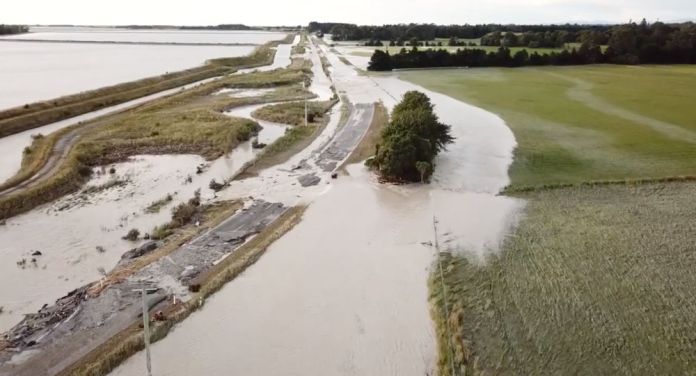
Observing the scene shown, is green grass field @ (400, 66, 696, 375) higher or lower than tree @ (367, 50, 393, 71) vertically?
lower


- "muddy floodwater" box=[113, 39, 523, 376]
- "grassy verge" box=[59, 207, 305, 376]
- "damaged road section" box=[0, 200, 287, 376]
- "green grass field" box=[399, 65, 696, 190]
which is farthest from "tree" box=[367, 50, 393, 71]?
"damaged road section" box=[0, 200, 287, 376]

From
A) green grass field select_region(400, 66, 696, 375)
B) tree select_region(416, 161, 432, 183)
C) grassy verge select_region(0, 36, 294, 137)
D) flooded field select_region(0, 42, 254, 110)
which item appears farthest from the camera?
flooded field select_region(0, 42, 254, 110)

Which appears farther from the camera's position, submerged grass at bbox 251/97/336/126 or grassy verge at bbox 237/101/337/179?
submerged grass at bbox 251/97/336/126

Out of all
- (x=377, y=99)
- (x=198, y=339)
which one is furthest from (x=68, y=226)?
(x=377, y=99)

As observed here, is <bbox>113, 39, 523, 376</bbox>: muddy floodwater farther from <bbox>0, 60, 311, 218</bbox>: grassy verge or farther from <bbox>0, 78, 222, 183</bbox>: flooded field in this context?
<bbox>0, 78, 222, 183</bbox>: flooded field

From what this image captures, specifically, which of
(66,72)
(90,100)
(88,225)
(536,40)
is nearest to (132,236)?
(88,225)

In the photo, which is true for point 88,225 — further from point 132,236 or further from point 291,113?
point 291,113

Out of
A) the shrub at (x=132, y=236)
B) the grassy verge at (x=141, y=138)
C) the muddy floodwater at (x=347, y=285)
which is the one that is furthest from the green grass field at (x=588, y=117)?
the grassy verge at (x=141, y=138)

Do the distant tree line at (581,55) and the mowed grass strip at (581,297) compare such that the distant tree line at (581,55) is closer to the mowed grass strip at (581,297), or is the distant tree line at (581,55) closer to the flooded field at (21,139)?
the flooded field at (21,139)
